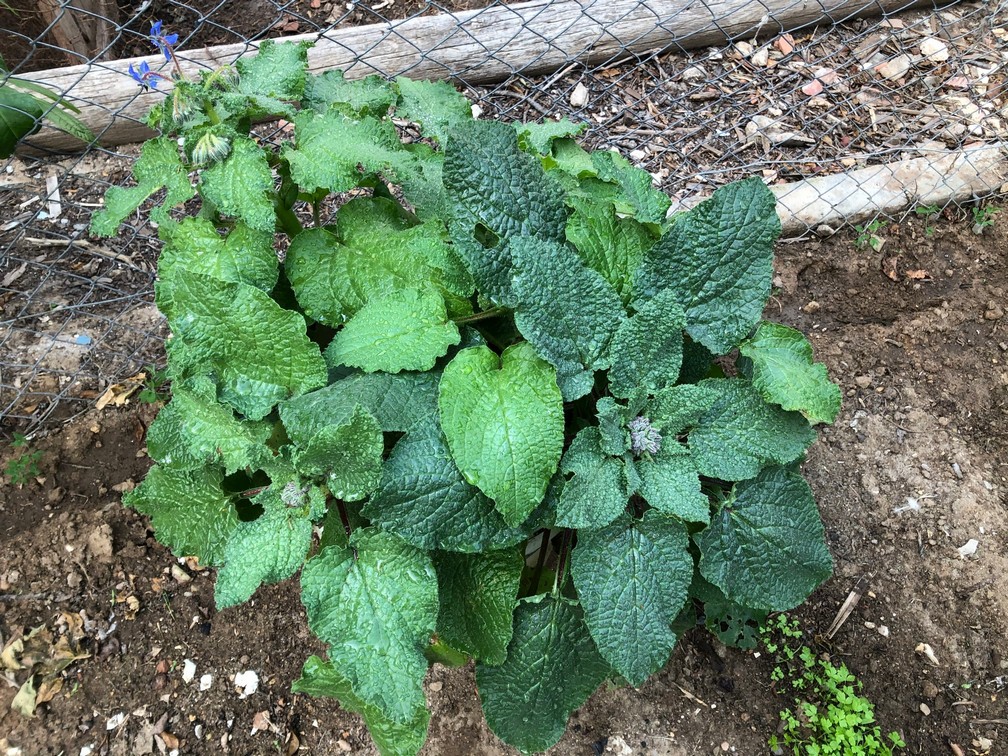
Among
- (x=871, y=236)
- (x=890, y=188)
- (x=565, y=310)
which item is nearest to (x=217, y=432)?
(x=565, y=310)

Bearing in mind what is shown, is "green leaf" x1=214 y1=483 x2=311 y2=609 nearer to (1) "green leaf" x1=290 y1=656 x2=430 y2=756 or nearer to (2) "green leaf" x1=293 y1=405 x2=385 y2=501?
(2) "green leaf" x1=293 y1=405 x2=385 y2=501

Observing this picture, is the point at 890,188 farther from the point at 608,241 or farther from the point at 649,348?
the point at 649,348

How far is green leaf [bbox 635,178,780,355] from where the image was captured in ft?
4.29

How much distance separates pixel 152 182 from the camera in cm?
131

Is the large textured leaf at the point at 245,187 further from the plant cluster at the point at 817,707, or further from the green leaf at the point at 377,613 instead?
the plant cluster at the point at 817,707

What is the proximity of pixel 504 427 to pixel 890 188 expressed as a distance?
2135 mm

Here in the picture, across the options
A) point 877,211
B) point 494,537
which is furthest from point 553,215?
point 877,211

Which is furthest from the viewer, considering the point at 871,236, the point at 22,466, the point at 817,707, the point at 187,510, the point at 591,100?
the point at 591,100

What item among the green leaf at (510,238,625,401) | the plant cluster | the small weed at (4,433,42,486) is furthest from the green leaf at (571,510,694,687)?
the small weed at (4,433,42,486)

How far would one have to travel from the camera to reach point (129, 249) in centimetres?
250

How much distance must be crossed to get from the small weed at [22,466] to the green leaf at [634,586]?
1621mm

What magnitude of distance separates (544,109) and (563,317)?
1812 millimetres

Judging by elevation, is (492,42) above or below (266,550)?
above

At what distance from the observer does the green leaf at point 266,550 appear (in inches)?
47.1
